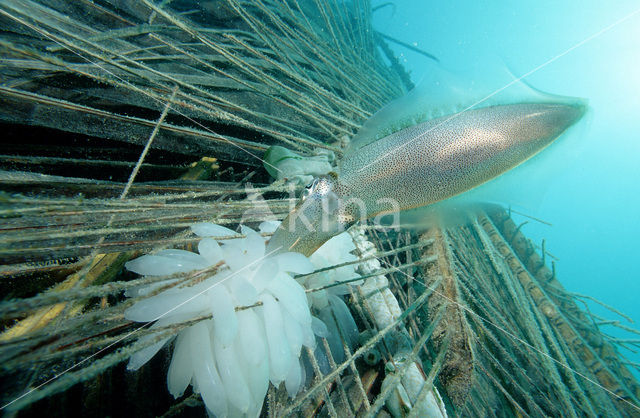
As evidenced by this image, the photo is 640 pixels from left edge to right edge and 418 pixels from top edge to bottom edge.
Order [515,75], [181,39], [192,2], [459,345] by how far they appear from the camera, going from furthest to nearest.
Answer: [192,2] < [181,39] < [515,75] < [459,345]

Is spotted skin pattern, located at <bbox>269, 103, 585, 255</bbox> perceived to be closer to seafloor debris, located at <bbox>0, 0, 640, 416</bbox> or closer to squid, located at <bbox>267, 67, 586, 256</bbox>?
squid, located at <bbox>267, 67, 586, 256</bbox>

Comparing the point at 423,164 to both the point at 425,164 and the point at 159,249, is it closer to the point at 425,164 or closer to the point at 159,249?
the point at 425,164

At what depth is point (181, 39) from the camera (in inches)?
99.5

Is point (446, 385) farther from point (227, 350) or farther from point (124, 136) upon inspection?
point (124, 136)

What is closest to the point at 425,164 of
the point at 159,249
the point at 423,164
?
the point at 423,164

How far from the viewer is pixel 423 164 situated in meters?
1.16

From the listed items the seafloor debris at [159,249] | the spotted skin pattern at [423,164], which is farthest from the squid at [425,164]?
the seafloor debris at [159,249]

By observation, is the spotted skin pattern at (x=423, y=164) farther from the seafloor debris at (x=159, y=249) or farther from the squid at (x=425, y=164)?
the seafloor debris at (x=159, y=249)

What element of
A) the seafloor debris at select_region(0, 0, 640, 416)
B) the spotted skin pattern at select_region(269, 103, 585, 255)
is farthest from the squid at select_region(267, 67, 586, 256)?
the seafloor debris at select_region(0, 0, 640, 416)

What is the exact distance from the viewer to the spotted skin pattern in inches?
45.0

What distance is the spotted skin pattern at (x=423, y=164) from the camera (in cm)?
114

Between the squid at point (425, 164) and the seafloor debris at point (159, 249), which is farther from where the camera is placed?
the squid at point (425, 164)

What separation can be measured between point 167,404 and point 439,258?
1.55 meters

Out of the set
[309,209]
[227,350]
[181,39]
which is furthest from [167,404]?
[181,39]
